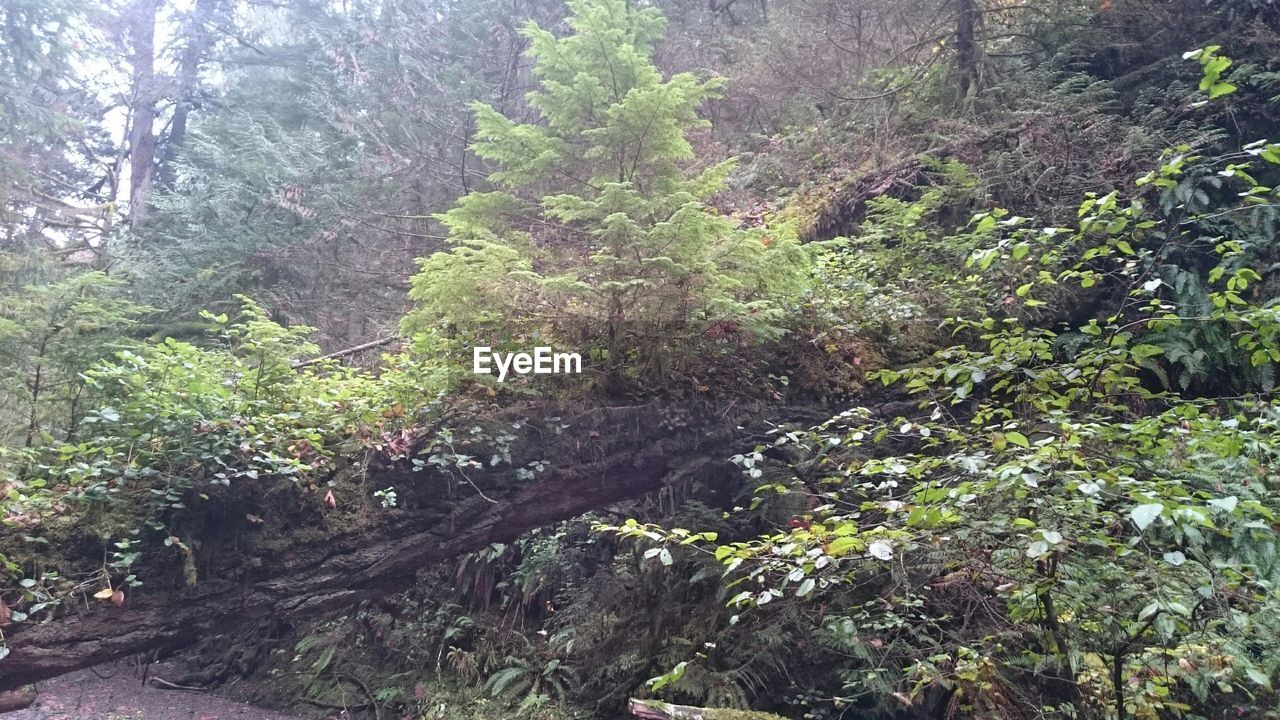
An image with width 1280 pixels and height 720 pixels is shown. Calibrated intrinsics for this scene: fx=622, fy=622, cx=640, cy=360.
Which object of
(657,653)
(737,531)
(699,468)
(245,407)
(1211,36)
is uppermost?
(1211,36)

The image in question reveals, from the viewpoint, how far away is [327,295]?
33.1ft

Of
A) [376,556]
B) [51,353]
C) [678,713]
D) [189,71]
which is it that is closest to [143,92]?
[189,71]

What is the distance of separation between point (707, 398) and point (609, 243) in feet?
5.59

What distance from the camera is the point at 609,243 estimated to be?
469 cm

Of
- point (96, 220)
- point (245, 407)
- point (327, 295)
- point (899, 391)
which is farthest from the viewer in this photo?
point (96, 220)

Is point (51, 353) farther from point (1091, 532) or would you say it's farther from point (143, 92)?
point (143, 92)

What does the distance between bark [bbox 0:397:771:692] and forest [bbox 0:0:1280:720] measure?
0.09 feet

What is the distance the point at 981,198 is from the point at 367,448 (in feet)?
20.5

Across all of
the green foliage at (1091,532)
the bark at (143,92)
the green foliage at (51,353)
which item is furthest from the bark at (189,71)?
the green foliage at (1091,532)

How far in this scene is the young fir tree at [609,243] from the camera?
4.64 meters

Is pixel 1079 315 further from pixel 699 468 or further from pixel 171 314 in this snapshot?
pixel 171 314

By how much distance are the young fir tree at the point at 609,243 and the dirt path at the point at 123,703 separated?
6701 millimetres

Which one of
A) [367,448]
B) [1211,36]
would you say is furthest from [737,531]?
[1211,36]

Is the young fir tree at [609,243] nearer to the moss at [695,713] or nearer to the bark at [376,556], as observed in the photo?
the bark at [376,556]
